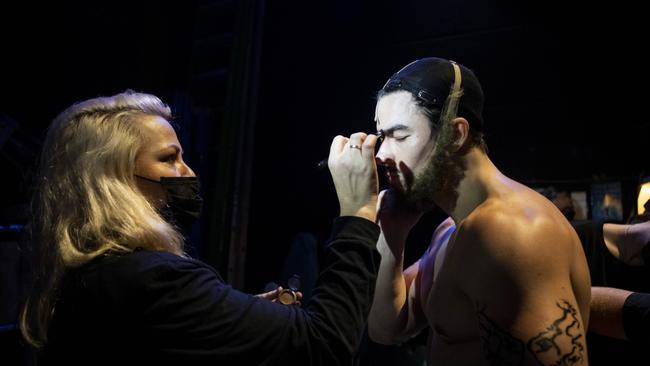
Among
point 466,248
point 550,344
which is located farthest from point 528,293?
point 466,248

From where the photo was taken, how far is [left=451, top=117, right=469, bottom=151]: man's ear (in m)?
1.63

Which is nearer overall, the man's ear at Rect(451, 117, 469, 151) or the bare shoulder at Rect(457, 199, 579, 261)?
the bare shoulder at Rect(457, 199, 579, 261)

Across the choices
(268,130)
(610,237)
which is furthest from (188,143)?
(610,237)

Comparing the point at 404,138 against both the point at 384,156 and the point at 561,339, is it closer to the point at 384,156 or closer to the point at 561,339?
the point at 384,156

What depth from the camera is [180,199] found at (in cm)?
142

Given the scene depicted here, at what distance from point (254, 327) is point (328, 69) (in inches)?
138

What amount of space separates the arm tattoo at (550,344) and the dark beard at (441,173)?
554 millimetres

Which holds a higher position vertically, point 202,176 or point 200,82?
point 200,82

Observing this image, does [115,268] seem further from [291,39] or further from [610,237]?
[291,39]

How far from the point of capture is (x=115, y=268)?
1079mm

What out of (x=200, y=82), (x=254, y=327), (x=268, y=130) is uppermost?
(x=200, y=82)

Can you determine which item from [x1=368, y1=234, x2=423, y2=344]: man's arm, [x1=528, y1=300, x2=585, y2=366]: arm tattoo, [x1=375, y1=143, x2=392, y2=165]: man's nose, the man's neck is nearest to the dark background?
[x1=368, y1=234, x2=423, y2=344]: man's arm

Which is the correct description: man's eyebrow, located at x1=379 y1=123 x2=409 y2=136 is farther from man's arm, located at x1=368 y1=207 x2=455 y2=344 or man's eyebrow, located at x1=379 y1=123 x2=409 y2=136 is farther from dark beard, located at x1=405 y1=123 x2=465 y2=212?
man's arm, located at x1=368 y1=207 x2=455 y2=344

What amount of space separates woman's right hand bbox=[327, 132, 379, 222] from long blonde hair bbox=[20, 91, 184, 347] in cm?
49
